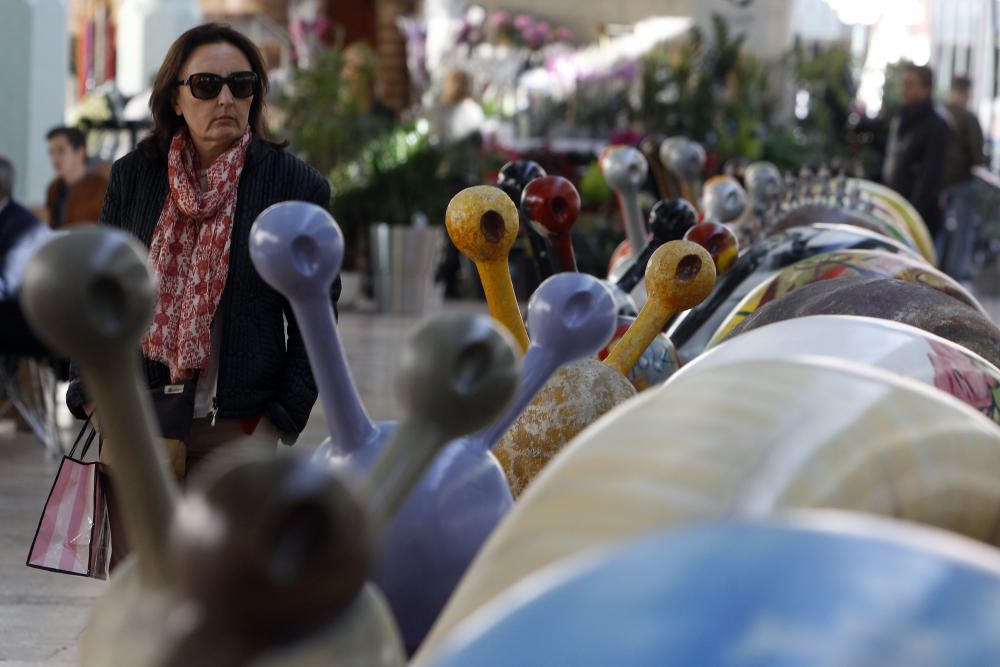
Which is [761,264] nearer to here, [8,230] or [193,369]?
[193,369]

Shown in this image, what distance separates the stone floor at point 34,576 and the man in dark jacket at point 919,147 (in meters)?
4.15

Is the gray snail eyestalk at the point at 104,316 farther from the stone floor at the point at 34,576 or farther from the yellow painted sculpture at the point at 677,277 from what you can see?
the stone floor at the point at 34,576

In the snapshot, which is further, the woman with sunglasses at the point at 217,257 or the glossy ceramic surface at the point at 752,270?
the glossy ceramic surface at the point at 752,270

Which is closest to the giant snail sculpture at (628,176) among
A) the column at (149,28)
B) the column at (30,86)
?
the column at (30,86)

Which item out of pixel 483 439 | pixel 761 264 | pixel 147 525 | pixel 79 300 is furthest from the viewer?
pixel 761 264

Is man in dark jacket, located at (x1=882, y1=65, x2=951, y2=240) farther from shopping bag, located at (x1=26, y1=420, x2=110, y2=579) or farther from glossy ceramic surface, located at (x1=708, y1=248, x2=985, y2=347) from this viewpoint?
shopping bag, located at (x1=26, y1=420, x2=110, y2=579)

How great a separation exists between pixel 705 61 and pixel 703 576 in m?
11.9

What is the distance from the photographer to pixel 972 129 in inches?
493

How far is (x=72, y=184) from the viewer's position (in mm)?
7469

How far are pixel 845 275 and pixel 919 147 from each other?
8279 millimetres

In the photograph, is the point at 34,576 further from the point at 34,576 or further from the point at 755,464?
the point at 755,464

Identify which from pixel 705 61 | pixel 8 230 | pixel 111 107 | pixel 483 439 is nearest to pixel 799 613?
pixel 483 439

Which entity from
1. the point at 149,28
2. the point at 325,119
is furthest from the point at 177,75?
the point at 325,119

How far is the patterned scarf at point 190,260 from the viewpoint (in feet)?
8.67
